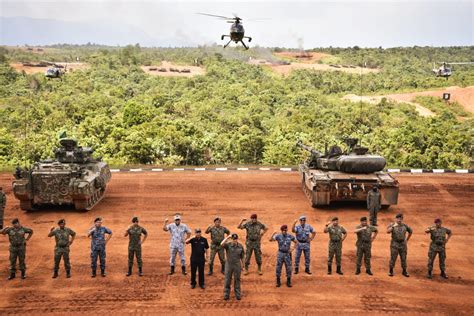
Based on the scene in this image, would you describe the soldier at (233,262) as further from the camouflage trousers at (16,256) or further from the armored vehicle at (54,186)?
the armored vehicle at (54,186)

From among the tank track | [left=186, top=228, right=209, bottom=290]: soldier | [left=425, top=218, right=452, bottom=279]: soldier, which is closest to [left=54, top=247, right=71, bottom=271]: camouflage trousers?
[left=186, top=228, right=209, bottom=290]: soldier

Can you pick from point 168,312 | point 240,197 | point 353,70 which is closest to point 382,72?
point 353,70

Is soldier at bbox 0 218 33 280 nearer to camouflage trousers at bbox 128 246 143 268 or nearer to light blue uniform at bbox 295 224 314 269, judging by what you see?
camouflage trousers at bbox 128 246 143 268

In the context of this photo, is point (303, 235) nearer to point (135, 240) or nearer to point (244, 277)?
point (244, 277)

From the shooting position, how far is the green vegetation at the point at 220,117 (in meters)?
30.5

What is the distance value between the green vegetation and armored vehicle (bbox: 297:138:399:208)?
1199 cm

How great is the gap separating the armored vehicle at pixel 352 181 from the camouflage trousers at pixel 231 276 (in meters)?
7.70

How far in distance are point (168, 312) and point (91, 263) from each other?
9.27ft

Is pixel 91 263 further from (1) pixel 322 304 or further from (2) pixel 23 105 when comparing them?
(2) pixel 23 105

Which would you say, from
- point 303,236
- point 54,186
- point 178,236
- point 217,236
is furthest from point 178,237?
point 54,186

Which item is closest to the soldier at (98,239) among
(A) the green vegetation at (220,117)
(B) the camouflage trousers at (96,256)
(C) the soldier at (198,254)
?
→ (B) the camouflage trousers at (96,256)

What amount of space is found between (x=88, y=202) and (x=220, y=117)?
24.1 m

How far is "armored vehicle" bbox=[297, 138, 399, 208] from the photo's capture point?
17641 millimetres

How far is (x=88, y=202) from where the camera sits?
17.9 m
